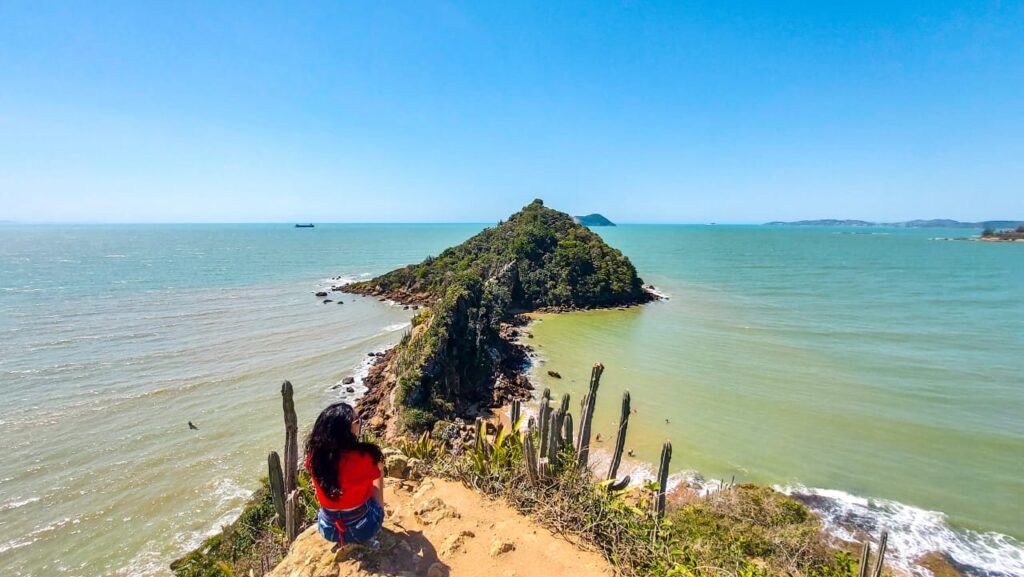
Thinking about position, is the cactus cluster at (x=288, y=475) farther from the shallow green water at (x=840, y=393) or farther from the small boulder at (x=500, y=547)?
the shallow green water at (x=840, y=393)

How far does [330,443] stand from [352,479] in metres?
0.51

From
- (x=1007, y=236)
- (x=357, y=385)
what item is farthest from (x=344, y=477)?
(x=1007, y=236)

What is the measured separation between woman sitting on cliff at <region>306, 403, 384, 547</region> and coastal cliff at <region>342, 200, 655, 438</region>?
11.2 meters

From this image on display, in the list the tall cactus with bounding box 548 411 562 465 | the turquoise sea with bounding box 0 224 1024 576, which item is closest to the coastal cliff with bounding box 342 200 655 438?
the turquoise sea with bounding box 0 224 1024 576

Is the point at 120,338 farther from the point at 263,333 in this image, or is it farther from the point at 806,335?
the point at 806,335

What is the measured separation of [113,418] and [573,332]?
2429cm

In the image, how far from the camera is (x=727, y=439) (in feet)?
51.3

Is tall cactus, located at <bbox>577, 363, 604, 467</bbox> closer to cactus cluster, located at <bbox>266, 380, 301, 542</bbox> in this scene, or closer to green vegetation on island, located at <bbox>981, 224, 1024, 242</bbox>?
cactus cluster, located at <bbox>266, 380, 301, 542</bbox>

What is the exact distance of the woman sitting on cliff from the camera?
4.06 m

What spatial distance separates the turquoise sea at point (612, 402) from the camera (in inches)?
459

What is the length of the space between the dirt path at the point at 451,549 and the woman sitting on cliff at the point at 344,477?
0.32 metres

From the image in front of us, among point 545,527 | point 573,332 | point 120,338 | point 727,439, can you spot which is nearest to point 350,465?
point 545,527

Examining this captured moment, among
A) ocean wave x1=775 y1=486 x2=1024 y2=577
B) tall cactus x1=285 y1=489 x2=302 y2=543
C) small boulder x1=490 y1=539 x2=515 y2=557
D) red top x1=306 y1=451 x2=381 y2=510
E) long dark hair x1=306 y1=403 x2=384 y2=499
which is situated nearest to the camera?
long dark hair x1=306 y1=403 x2=384 y2=499

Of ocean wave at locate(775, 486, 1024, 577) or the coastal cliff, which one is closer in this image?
ocean wave at locate(775, 486, 1024, 577)
